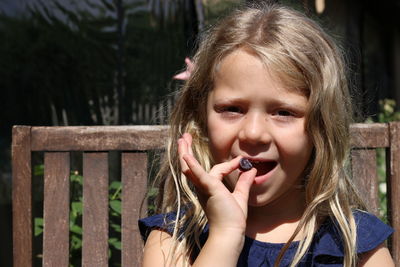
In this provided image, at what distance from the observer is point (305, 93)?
1.98 meters

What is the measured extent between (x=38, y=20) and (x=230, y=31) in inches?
55.9

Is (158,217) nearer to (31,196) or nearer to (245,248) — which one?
(245,248)

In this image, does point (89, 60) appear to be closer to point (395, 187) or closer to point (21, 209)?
point (21, 209)

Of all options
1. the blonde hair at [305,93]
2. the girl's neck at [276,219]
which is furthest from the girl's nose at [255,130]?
the girl's neck at [276,219]

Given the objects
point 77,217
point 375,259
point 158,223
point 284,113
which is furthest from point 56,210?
point 375,259

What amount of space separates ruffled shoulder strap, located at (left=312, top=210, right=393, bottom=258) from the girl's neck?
8 cm

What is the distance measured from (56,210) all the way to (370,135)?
102cm

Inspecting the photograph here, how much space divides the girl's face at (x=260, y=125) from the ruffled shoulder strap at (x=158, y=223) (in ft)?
0.91

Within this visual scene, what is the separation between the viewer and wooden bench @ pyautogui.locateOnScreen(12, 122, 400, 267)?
7.92ft

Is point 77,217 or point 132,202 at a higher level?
point 132,202

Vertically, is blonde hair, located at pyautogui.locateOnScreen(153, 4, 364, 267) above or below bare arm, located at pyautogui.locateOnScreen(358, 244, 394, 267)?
above

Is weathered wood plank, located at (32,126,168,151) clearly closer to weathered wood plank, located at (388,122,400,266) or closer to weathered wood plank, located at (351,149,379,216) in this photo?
weathered wood plank, located at (351,149,379,216)

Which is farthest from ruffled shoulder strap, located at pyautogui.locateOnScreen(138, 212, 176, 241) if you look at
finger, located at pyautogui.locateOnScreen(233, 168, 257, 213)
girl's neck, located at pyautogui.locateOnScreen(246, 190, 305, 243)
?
finger, located at pyautogui.locateOnScreen(233, 168, 257, 213)

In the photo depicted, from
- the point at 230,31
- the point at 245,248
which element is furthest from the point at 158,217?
the point at 230,31
